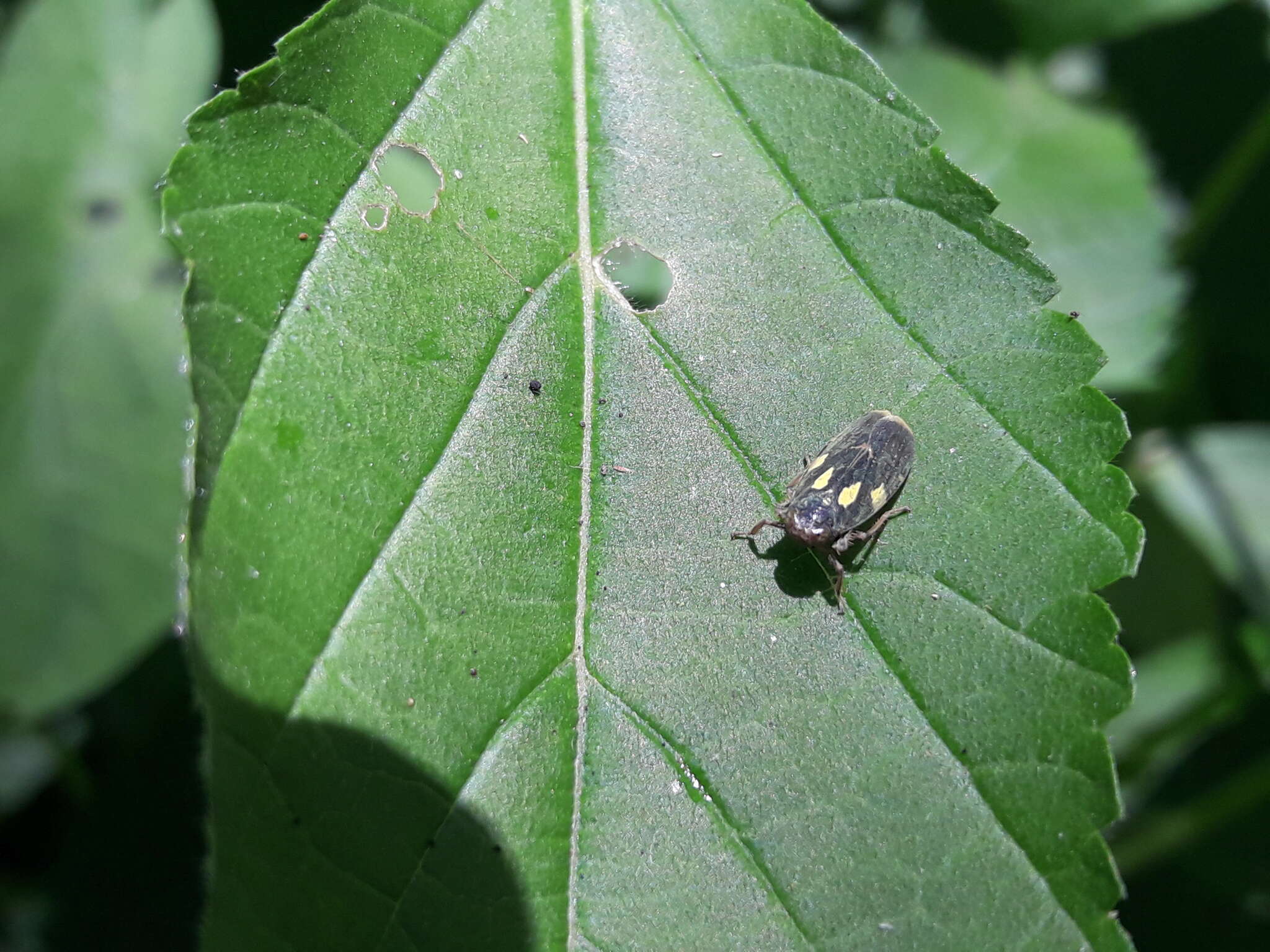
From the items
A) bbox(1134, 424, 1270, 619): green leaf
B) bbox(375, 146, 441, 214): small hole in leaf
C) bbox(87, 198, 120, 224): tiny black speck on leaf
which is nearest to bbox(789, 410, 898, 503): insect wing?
bbox(375, 146, 441, 214): small hole in leaf

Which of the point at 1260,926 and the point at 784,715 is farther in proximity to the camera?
the point at 1260,926

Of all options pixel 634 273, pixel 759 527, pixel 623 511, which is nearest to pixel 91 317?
pixel 634 273

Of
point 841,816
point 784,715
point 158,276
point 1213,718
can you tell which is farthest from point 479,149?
point 1213,718

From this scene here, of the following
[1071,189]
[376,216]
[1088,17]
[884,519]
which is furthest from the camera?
[1071,189]

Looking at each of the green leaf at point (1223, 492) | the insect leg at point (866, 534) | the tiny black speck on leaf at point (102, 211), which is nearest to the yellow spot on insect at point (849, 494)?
the insect leg at point (866, 534)

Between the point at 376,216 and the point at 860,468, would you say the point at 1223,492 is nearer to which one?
the point at 860,468

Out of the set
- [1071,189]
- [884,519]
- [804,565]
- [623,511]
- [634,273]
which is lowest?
[623,511]

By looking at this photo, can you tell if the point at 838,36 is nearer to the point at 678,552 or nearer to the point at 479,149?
the point at 479,149
